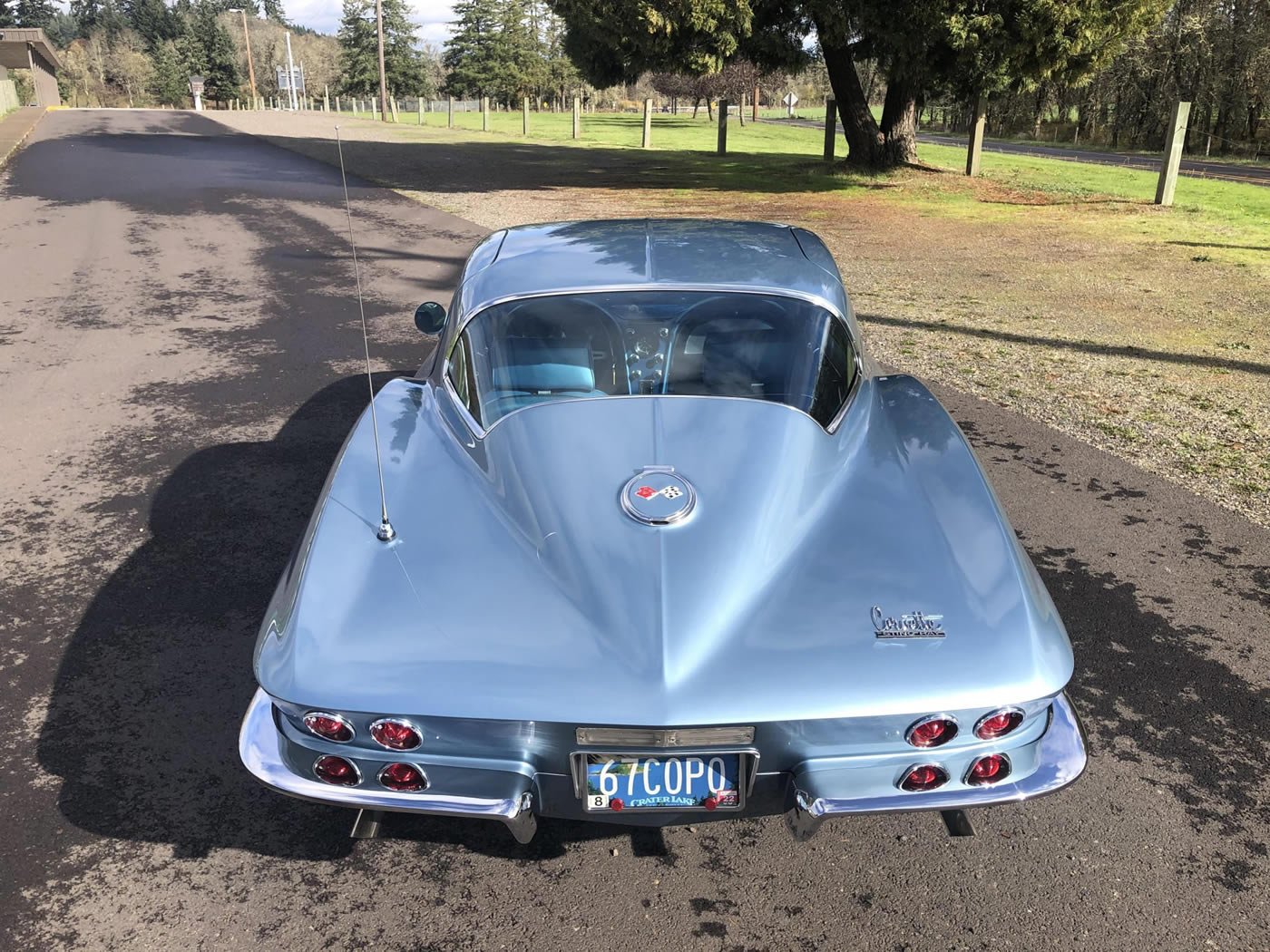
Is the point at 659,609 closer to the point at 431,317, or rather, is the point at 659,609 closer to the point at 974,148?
the point at 431,317

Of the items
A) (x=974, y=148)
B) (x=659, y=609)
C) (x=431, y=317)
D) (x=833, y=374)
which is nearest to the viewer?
(x=659, y=609)

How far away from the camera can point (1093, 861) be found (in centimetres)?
260

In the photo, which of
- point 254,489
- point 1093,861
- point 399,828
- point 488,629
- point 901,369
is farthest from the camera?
point 901,369

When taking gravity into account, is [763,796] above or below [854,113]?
below

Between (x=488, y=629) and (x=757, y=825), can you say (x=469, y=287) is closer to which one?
(x=488, y=629)

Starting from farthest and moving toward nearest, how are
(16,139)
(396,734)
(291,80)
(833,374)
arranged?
1. (16,139)
2. (291,80)
3. (833,374)
4. (396,734)

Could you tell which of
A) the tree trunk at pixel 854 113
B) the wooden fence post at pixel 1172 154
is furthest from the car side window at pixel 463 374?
the tree trunk at pixel 854 113

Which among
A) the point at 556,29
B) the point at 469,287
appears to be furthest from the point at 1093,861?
the point at 556,29

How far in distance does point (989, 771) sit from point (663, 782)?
31.0 inches

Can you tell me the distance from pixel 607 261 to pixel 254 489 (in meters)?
2.53

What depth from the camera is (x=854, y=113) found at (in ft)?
64.9

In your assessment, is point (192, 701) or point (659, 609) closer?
point (659, 609)

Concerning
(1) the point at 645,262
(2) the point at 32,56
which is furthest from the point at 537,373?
(2) the point at 32,56

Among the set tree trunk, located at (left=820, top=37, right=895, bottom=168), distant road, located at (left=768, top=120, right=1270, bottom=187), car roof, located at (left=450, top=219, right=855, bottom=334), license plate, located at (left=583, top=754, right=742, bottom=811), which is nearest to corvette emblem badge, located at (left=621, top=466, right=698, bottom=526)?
license plate, located at (left=583, top=754, right=742, bottom=811)
